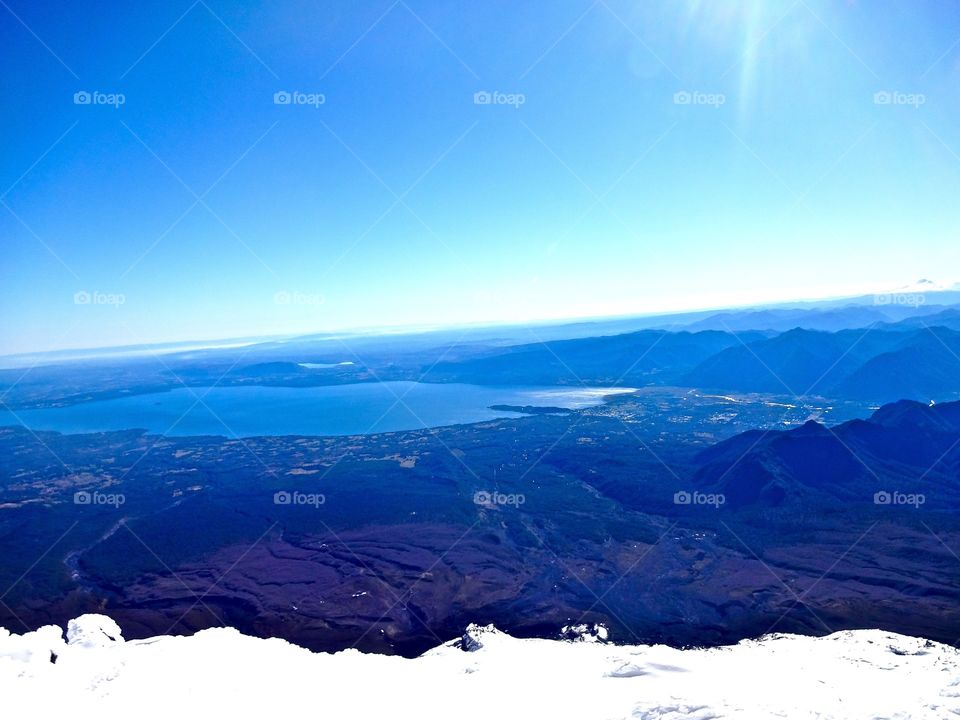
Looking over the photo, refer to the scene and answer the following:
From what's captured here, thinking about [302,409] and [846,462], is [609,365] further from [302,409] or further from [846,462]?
[846,462]

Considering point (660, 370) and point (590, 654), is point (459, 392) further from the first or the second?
point (590, 654)

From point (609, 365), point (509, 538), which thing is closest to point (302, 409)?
point (509, 538)

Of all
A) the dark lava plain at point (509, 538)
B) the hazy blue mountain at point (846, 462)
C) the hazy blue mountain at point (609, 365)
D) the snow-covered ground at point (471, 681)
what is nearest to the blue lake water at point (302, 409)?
the hazy blue mountain at point (609, 365)

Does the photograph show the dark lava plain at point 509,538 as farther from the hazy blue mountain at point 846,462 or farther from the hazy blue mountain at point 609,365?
the hazy blue mountain at point 609,365

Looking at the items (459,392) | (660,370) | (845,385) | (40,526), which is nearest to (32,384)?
(459,392)

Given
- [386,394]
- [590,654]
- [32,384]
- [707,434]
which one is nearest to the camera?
[590,654]

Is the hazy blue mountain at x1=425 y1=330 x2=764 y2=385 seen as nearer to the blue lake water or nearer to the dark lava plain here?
the blue lake water

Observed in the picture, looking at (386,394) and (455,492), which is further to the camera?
(386,394)
